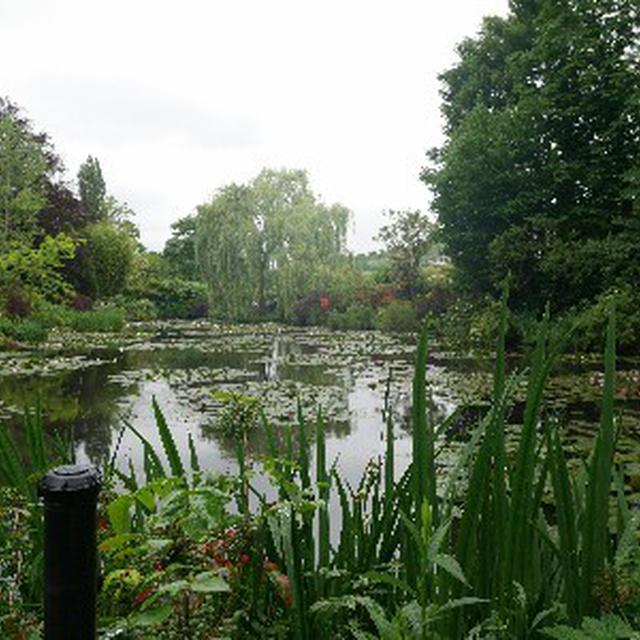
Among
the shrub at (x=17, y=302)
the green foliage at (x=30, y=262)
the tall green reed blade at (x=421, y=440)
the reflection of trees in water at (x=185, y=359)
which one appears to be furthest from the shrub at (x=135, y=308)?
the tall green reed blade at (x=421, y=440)

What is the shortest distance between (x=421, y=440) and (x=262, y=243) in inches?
974

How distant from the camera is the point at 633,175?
38.9 ft

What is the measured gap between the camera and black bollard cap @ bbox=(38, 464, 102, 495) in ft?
3.28

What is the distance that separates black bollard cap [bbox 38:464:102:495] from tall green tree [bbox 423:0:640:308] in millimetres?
12777

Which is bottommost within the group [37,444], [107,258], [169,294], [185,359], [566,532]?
[185,359]

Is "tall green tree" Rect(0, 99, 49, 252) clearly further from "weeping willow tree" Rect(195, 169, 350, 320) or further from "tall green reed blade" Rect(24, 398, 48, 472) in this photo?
"tall green reed blade" Rect(24, 398, 48, 472)

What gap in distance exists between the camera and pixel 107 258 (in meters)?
28.0

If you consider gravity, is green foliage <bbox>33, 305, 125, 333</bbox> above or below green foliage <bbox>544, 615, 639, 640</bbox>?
above

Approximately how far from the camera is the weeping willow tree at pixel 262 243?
2514cm

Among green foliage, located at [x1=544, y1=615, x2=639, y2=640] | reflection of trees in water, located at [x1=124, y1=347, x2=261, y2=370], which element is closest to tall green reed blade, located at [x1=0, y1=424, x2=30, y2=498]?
green foliage, located at [x1=544, y1=615, x2=639, y2=640]

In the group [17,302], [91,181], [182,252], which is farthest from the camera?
[91,181]

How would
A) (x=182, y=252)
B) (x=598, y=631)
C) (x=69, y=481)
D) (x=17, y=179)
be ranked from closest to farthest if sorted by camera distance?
1. (x=69, y=481)
2. (x=598, y=631)
3. (x=17, y=179)
4. (x=182, y=252)

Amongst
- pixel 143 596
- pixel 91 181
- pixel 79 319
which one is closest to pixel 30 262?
pixel 79 319

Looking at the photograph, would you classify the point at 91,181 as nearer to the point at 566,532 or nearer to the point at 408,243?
the point at 408,243
